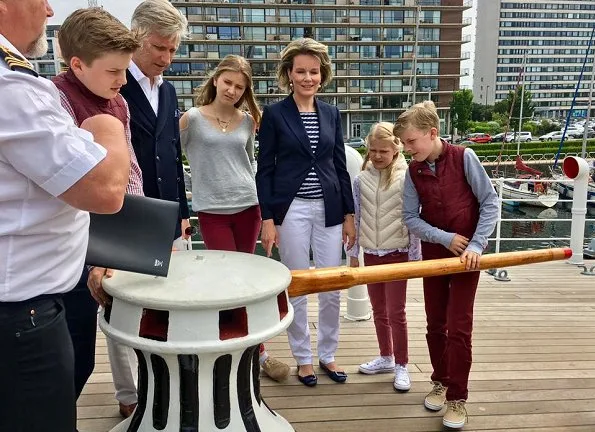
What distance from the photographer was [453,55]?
55125mm

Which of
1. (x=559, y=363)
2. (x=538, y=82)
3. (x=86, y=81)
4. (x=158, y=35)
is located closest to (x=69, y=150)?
(x=86, y=81)

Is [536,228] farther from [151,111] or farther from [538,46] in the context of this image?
[538,46]

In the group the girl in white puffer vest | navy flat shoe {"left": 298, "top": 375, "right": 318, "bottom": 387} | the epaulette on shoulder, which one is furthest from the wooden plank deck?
the epaulette on shoulder

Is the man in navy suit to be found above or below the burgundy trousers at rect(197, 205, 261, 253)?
above

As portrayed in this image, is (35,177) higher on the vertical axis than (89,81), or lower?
lower

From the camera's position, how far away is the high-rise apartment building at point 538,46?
97000mm

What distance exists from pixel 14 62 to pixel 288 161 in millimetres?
1722

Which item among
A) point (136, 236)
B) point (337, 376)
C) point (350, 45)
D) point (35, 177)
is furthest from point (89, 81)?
point (350, 45)

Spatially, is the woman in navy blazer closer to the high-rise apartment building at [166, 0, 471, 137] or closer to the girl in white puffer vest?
the girl in white puffer vest

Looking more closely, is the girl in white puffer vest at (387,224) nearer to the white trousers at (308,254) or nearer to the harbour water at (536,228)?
the white trousers at (308,254)

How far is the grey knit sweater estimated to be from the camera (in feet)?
9.48

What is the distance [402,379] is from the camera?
2.81m

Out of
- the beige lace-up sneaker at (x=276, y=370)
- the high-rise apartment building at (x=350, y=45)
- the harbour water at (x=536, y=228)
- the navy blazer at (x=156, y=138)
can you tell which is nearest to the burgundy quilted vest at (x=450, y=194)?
the beige lace-up sneaker at (x=276, y=370)

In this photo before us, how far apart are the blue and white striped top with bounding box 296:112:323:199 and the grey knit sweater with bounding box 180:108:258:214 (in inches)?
13.7
